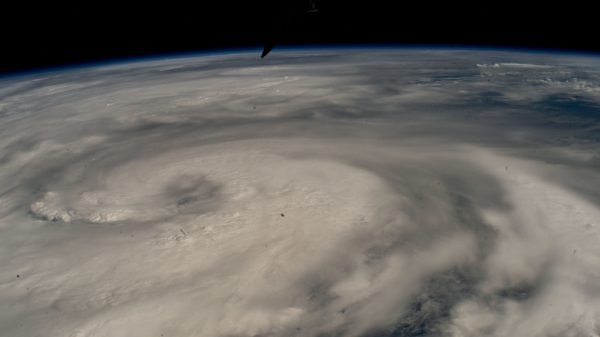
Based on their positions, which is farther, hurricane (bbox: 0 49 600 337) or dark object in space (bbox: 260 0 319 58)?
hurricane (bbox: 0 49 600 337)

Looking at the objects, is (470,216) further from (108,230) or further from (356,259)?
(108,230)

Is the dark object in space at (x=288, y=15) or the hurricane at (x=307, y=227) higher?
the dark object in space at (x=288, y=15)

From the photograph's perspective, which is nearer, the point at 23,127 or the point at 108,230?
the point at 108,230

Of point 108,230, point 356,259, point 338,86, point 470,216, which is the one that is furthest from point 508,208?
point 338,86

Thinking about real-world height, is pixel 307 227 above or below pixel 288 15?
below

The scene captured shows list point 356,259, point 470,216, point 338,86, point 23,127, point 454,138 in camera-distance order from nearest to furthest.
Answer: point 356,259 → point 470,216 → point 454,138 → point 23,127 → point 338,86

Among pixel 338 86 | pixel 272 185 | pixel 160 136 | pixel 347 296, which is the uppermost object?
pixel 338 86

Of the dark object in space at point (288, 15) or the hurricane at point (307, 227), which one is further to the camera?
the hurricane at point (307, 227)

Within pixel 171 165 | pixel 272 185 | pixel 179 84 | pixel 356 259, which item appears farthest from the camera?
pixel 179 84

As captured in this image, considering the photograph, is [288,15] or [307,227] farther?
[307,227]

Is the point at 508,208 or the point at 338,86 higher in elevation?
the point at 338,86

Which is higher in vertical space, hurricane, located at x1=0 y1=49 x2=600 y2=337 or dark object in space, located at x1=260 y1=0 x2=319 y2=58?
dark object in space, located at x1=260 y1=0 x2=319 y2=58
